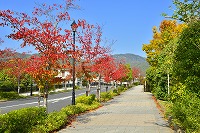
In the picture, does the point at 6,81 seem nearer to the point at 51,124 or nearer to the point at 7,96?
the point at 7,96

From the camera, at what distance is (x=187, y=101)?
993 centimetres

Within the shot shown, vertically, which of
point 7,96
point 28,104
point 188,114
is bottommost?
point 28,104

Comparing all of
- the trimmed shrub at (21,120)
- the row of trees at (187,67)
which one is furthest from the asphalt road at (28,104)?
Answer: the row of trees at (187,67)

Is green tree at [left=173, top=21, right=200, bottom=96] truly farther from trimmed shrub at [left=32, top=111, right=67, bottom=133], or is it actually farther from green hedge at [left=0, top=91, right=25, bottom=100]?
green hedge at [left=0, top=91, right=25, bottom=100]

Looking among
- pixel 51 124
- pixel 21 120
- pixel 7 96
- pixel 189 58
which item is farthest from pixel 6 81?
pixel 189 58

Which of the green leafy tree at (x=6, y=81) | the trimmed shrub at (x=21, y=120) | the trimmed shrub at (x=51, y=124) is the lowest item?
the trimmed shrub at (x=51, y=124)

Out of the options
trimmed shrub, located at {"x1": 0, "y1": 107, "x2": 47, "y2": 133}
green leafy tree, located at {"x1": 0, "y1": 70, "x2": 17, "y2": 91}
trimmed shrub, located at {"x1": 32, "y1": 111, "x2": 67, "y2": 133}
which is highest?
green leafy tree, located at {"x1": 0, "y1": 70, "x2": 17, "y2": 91}

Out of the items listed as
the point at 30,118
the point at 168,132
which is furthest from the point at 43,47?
the point at 168,132

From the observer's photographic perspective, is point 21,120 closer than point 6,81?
Yes

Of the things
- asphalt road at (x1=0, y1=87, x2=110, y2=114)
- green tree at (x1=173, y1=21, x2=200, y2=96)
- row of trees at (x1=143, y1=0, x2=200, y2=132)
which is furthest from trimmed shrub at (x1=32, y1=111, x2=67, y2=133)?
asphalt road at (x1=0, y1=87, x2=110, y2=114)

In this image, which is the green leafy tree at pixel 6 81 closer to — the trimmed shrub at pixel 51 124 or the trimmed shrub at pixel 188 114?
the trimmed shrub at pixel 51 124

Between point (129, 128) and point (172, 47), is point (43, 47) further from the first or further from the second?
point (172, 47)

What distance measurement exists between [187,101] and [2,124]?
19.9ft

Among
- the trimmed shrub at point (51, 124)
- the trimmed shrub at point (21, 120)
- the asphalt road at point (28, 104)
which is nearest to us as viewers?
the trimmed shrub at point (21, 120)
